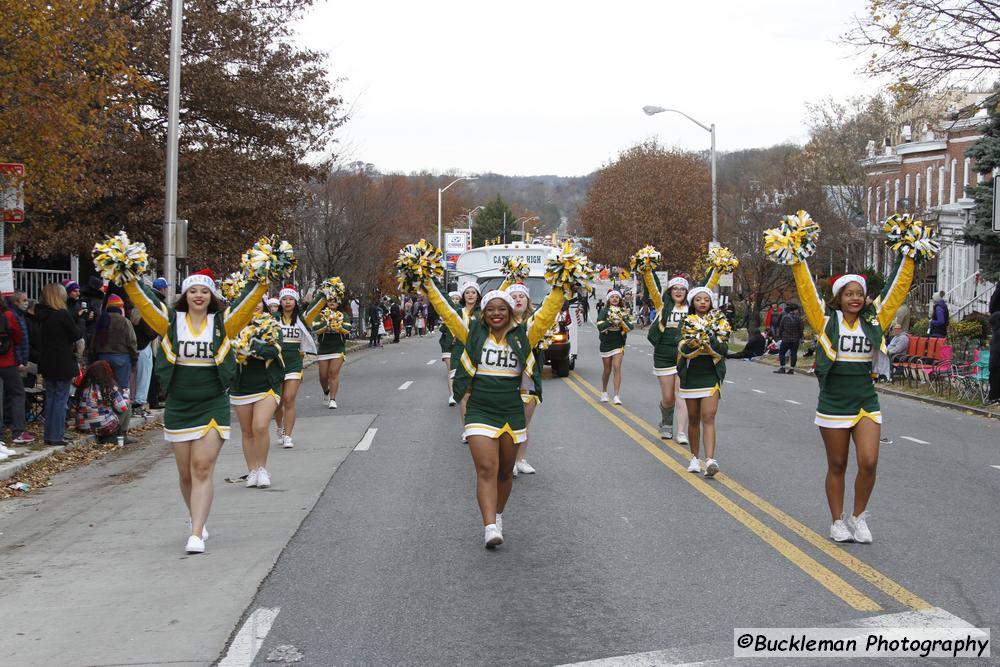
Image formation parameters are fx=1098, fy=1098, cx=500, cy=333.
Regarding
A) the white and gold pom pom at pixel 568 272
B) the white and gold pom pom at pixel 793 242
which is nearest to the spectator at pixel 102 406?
the white and gold pom pom at pixel 568 272

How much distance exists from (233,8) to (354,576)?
59.4 ft

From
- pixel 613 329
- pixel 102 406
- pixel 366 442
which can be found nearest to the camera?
pixel 366 442

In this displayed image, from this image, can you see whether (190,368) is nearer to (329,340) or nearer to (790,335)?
(329,340)

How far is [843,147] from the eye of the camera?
1678 inches

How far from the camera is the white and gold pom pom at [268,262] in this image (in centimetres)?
812

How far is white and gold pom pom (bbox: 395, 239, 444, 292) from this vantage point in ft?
26.2

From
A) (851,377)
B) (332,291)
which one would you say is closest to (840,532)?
(851,377)

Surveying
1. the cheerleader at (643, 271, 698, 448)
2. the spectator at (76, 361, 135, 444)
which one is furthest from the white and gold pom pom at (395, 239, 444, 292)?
the spectator at (76, 361, 135, 444)

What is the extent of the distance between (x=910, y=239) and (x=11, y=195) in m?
10.5

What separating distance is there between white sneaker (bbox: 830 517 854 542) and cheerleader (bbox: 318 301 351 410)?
9.18 metres

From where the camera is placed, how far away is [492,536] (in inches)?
293

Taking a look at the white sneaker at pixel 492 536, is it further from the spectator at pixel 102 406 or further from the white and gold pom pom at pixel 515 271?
→ the spectator at pixel 102 406

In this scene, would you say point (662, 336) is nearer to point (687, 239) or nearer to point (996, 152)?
point (996, 152)

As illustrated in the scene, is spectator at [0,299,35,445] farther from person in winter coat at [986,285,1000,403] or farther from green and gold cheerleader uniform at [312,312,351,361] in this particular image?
person in winter coat at [986,285,1000,403]
